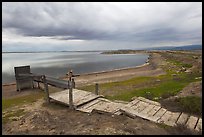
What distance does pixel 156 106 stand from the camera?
1209cm

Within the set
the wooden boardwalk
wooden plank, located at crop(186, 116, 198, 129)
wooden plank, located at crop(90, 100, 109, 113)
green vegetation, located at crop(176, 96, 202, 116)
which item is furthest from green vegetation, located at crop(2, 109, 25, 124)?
green vegetation, located at crop(176, 96, 202, 116)

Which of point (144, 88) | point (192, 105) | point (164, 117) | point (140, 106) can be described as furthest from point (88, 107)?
point (144, 88)

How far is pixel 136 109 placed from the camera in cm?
1148

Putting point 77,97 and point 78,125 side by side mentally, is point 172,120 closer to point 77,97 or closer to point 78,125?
point 78,125

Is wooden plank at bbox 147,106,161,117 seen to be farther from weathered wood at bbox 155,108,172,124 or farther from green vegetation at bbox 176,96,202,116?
green vegetation at bbox 176,96,202,116

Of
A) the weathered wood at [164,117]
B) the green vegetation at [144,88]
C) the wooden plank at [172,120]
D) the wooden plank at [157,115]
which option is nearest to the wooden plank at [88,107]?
the green vegetation at [144,88]

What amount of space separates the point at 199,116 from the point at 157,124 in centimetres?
337

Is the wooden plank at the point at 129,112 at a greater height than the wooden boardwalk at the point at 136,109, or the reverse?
the wooden plank at the point at 129,112

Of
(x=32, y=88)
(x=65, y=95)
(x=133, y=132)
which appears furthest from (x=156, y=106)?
(x=32, y=88)

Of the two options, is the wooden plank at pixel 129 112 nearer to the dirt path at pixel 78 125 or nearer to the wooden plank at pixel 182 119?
the dirt path at pixel 78 125

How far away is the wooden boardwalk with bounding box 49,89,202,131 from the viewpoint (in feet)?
32.6

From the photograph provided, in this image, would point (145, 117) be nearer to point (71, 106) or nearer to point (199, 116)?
point (199, 116)

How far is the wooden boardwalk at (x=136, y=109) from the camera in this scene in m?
9.95

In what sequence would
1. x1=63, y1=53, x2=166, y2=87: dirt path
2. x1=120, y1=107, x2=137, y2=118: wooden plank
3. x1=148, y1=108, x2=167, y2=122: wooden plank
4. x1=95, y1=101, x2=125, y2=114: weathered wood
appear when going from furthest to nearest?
x1=63, y1=53, x2=166, y2=87: dirt path < x1=95, y1=101, x2=125, y2=114: weathered wood < x1=120, y1=107, x2=137, y2=118: wooden plank < x1=148, y1=108, x2=167, y2=122: wooden plank
